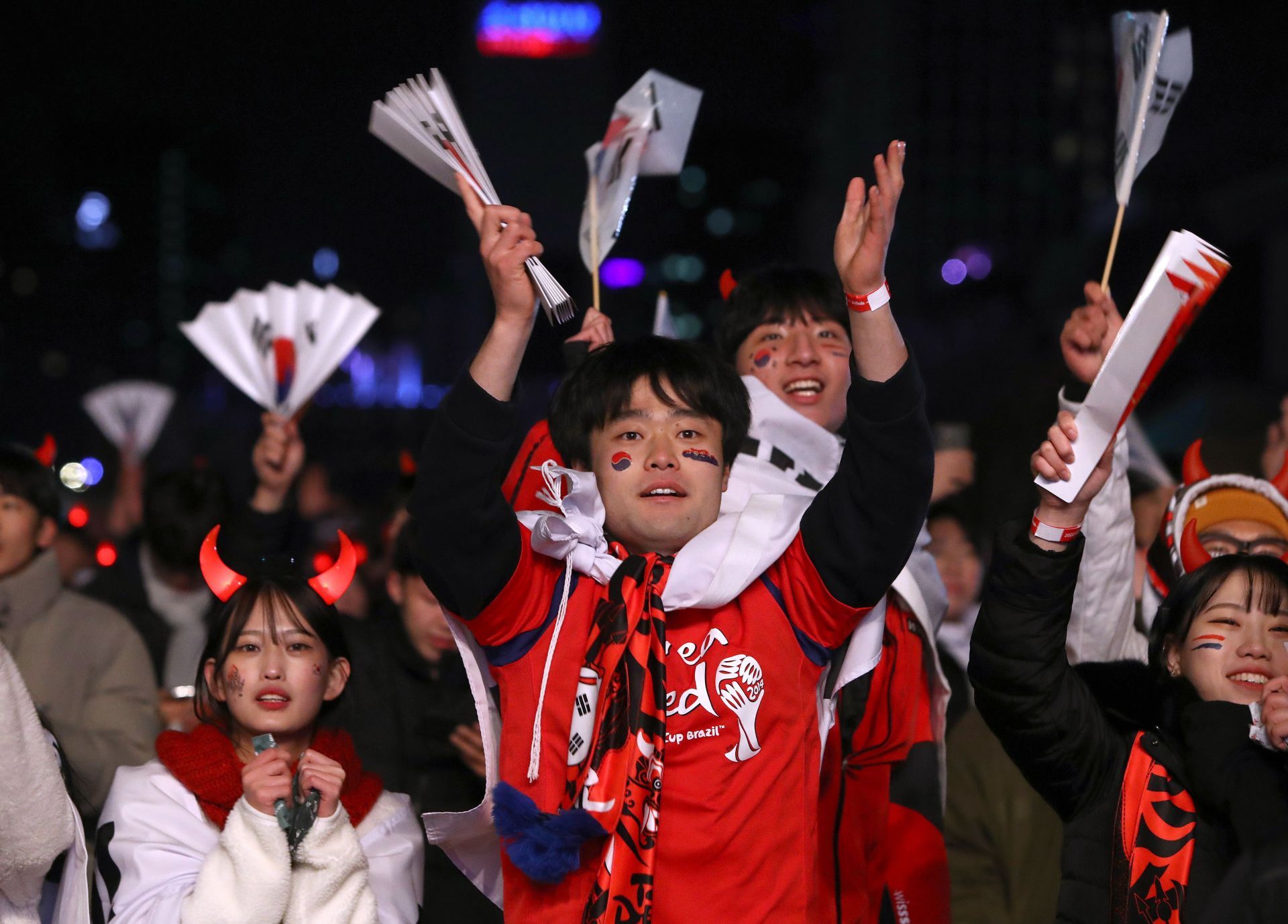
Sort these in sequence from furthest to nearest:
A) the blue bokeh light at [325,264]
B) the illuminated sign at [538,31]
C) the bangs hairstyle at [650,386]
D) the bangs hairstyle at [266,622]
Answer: the illuminated sign at [538,31], the blue bokeh light at [325,264], the bangs hairstyle at [266,622], the bangs hairstyle at [650,386]

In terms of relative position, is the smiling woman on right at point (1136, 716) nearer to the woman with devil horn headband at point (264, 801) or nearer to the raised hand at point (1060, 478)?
Answer: the raised hand at point (1060, 478)

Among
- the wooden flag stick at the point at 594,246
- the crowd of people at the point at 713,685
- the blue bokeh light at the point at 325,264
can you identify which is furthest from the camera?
the blue bokeh light at the point at 325,264

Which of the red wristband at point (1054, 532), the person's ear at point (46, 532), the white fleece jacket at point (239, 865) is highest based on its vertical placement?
the red wristband at point (1054, 532)

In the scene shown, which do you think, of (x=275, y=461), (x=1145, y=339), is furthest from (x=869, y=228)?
(x=275, y=461)

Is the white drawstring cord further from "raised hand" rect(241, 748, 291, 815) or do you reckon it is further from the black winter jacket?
the black winter jacket

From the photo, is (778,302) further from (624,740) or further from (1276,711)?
(1276,711)

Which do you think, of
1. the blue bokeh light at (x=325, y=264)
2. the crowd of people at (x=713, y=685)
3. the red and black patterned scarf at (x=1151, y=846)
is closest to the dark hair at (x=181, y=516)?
the crowd of people at (x=713, y=685)

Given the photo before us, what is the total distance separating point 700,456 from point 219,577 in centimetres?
113

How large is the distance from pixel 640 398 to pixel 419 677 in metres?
1.46

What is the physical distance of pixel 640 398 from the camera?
9.10 ft

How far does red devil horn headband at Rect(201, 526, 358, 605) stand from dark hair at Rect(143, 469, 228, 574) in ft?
6.60

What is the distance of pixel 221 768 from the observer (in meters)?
2.88

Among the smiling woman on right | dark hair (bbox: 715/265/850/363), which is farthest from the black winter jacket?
dark hair (bbox: 715/265/850/363)

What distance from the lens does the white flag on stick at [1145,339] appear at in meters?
2.41
